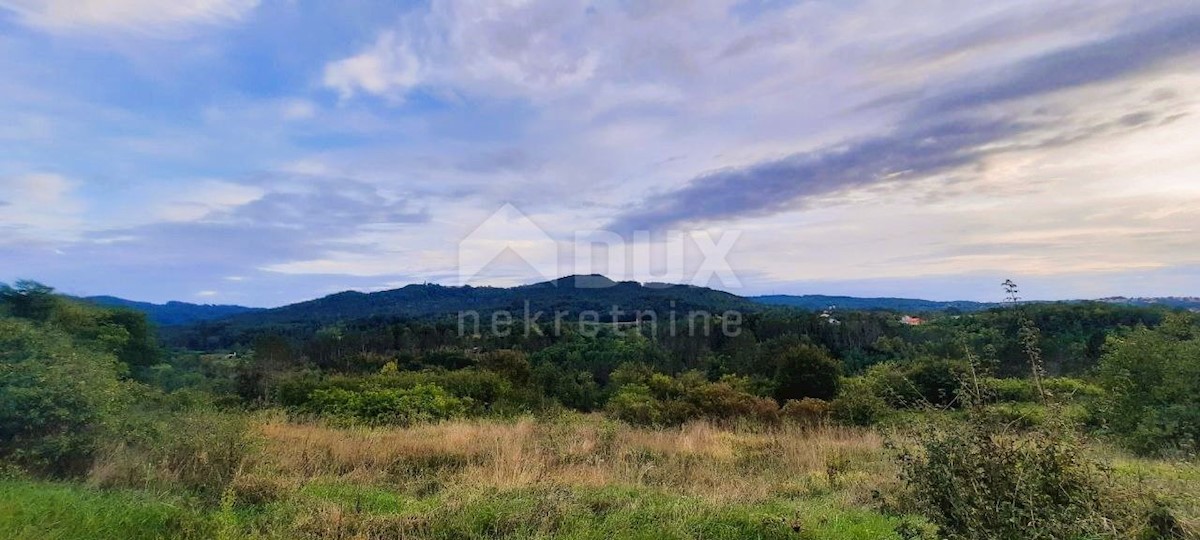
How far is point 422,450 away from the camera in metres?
7.47

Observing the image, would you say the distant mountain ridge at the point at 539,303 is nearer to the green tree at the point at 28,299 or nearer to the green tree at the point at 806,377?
the green tree at the point at 806,377

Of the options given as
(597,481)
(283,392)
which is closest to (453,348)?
(283,392)

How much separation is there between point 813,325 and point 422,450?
121ft

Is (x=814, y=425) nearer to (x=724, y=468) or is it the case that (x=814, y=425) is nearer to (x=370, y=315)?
(x=724, y=468)

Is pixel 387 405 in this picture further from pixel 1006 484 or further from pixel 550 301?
pixel 550 301

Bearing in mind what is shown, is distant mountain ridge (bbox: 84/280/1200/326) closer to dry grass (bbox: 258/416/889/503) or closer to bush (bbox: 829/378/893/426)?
bush (bbox: 829/378/893/426)

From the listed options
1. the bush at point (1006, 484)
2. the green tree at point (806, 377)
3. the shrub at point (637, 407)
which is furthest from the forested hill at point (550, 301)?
the bush at point (1006, 484)

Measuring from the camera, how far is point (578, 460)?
754 centimetres

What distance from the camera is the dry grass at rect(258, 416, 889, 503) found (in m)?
6.34

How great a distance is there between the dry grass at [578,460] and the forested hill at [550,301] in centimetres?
3208

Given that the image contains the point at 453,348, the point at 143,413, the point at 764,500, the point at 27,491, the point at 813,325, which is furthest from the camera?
the point at 813,325

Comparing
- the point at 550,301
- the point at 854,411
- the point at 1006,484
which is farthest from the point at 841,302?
the point at 1006,484

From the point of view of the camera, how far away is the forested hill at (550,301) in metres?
45.8

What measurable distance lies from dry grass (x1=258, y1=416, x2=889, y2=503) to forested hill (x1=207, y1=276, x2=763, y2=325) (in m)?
32.1
